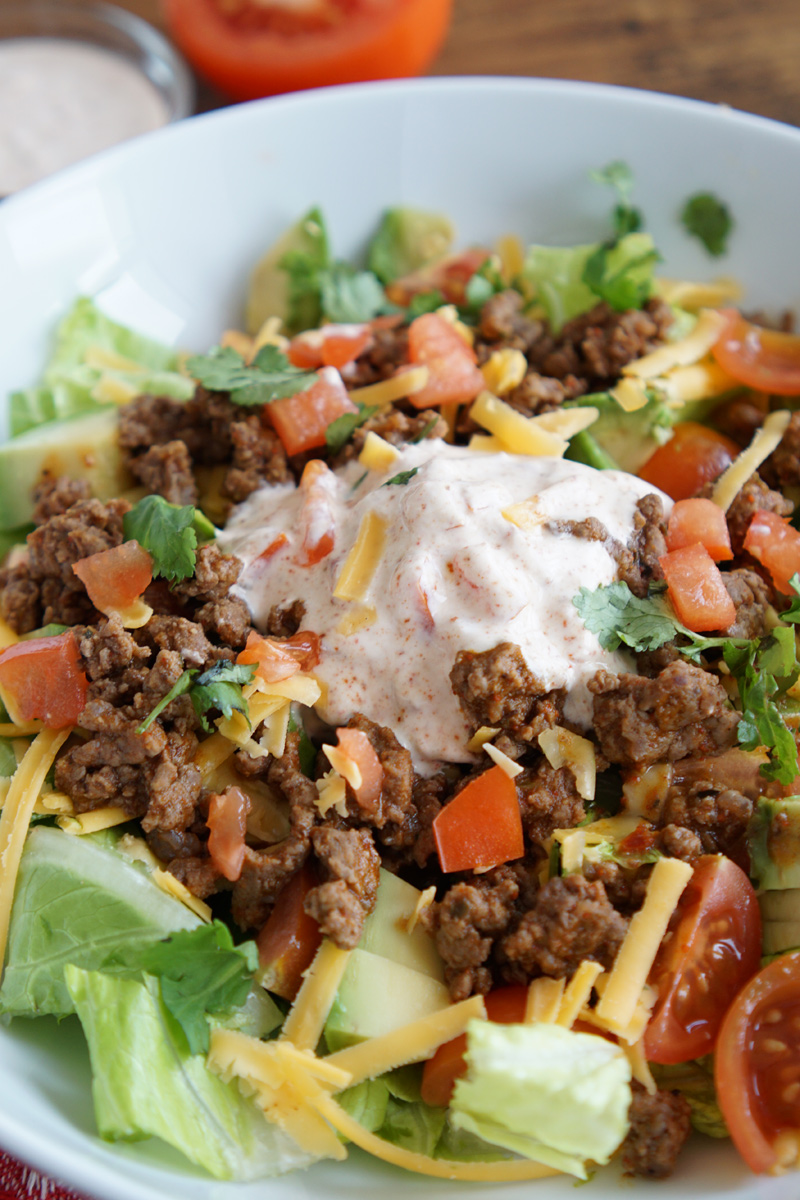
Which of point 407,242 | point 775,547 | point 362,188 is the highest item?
point 362,188

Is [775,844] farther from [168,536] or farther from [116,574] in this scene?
[116,574]

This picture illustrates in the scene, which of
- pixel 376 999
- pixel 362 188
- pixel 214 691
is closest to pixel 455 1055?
pixel 376 999

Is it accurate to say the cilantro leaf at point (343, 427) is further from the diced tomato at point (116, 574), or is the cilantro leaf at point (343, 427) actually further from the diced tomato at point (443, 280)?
the diced tomato at point (443, 280)

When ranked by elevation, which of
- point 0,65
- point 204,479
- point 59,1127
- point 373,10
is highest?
point 373,10

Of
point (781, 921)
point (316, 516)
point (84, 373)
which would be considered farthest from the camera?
point (84, 373)

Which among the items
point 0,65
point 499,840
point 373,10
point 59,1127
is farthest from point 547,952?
point 0,65

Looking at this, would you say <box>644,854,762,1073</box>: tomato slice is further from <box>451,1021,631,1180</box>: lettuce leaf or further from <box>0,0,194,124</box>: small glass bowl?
<box>0,0,194,124</box>: small glass bowl

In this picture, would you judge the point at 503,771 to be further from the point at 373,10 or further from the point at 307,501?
the point at 373,10
